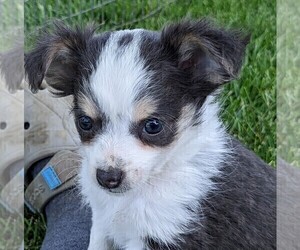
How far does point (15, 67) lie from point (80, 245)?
0.50 meters

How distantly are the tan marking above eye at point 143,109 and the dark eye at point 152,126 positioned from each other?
0.05 feet

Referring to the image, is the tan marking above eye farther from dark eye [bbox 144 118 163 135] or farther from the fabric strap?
the fabric strap

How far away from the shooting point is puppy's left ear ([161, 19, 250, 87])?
158cm

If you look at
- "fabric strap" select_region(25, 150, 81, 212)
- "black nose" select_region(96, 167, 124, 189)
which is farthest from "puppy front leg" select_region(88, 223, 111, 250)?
"black nose" select_region(96, 167, 124, 189)

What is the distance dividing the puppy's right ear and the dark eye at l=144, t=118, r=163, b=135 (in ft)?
0.60

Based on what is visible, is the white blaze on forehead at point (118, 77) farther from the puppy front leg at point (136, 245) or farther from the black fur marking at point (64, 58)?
the puppy front leg at point (136, 245)

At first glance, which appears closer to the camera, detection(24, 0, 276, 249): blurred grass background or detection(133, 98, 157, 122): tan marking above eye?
detection(133, 98, 157, 122): tan marking above eye

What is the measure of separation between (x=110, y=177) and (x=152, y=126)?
0.48ft

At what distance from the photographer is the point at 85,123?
1.66m

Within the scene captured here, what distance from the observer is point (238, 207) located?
5.68ft

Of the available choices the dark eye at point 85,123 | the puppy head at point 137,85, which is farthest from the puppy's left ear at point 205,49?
the dark eye at point 85,123

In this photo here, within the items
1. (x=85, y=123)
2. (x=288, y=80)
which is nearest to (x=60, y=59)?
(x=85, y=123)

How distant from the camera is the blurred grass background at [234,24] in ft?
5.63

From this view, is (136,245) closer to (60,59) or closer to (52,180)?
(52,180)
